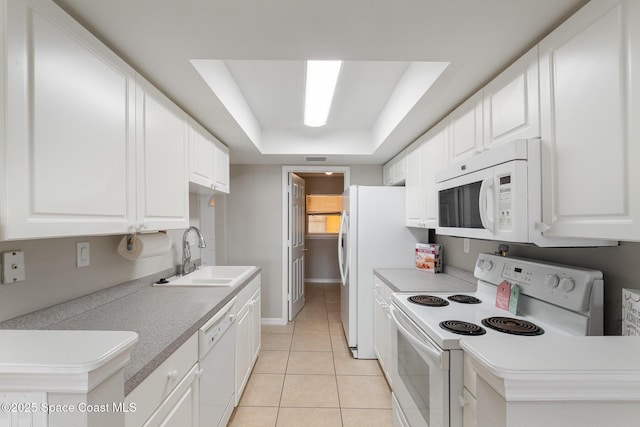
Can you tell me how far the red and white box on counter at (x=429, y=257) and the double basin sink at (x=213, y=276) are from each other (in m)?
1.57

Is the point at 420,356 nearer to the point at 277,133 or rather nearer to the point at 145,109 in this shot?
the point at 145,109

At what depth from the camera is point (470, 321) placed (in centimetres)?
145

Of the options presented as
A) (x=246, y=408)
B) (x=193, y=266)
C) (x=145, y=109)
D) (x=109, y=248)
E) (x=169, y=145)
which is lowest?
(x=246, y=408)

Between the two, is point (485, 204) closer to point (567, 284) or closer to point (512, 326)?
point (567, 284)

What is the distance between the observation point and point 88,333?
2.40 feet

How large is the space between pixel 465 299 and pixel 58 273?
2148mm

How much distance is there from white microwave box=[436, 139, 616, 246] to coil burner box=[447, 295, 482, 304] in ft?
1.46

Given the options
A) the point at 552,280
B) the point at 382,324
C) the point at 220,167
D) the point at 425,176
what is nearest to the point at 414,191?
the point at 425,176

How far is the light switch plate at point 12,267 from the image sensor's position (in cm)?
109

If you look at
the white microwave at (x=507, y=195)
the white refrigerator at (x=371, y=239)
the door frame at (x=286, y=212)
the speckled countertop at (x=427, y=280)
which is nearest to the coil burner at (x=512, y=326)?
the white microwave at (x=507, y=195)

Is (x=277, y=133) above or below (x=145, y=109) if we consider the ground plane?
above

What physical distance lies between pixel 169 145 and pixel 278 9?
42.1 inches

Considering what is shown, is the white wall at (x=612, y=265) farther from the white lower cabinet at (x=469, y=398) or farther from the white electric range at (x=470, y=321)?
the white lower cabinet at (x=469, y=398)

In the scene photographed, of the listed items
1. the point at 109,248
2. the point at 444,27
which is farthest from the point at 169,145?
the point at 444,27
